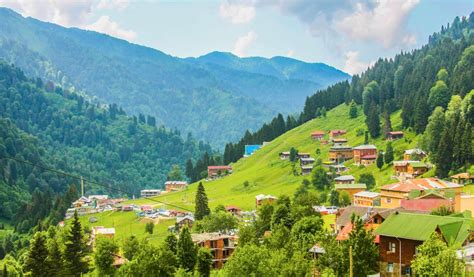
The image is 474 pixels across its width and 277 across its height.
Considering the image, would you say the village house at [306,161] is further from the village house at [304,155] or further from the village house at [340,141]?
the village house at [340,141]

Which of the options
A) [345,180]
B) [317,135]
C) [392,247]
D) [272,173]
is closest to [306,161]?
[272,173]

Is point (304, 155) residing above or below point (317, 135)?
below

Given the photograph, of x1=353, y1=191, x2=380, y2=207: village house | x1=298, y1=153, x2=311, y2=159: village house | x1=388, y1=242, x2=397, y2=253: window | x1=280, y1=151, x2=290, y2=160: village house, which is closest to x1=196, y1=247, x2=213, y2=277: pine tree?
x1=388, y1=242, x2=397, y2=253: window

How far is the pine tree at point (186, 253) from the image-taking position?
66.2m

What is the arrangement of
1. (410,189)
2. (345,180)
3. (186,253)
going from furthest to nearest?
1. (345,180)
2. (410,189)
3. (186,253)

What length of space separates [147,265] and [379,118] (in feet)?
408

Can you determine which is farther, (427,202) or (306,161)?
(306,161)

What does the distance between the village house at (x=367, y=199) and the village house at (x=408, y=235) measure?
163 ft

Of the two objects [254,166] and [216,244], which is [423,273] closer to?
[216,244]

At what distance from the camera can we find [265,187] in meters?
157

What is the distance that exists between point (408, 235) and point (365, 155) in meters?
97.2

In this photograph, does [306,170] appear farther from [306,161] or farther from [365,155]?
[365,155]

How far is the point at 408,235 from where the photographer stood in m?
53.2

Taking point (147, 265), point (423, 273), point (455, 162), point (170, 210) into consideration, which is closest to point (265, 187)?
point (170, 210)
